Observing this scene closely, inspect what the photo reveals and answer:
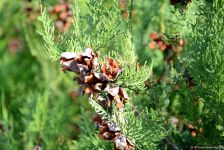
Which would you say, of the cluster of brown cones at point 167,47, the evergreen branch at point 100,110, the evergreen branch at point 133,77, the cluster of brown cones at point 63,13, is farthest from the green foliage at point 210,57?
the cluster of brown cones at point 63,13

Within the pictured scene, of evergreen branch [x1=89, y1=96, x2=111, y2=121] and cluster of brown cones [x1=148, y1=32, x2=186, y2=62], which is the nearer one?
evergreen branch [x1=89, y1=96, x2=111, y2=121]

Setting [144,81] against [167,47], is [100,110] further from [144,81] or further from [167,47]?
[167,47]

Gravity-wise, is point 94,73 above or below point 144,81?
above

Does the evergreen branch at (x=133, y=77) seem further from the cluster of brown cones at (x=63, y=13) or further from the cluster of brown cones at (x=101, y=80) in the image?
the cluster of brown cones at (x=63, y=13)

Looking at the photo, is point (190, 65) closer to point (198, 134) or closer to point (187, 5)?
point (187, 5)

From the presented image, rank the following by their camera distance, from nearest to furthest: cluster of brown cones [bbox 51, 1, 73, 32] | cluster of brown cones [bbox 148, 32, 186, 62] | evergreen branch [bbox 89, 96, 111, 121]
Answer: evergreen branch [bbox 89, 96, 111, 121]
cluster of brown cones [bbox 148, 32, 186, 62]
cluster of brown cones [bbox 51, 1, 73, 32]

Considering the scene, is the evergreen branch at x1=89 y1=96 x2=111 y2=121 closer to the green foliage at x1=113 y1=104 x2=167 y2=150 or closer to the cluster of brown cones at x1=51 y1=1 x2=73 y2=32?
the green foliage at x1=113 y1=104 x2=167 y2=150

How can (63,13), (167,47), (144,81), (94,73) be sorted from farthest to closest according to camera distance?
(63,13), (167,47), (144,81), (94,73)

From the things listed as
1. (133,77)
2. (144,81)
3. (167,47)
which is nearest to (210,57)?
(133,77)

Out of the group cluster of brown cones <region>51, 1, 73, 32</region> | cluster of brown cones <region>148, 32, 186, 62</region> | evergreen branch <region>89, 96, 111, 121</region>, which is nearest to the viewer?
evergreen branch <region>89, 96, 111, 121</region>

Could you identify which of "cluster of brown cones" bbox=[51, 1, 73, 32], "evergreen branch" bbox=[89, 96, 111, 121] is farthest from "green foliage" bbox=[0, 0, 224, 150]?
"cluster of brown cones" bbox=[51, 1, 73, 32]
